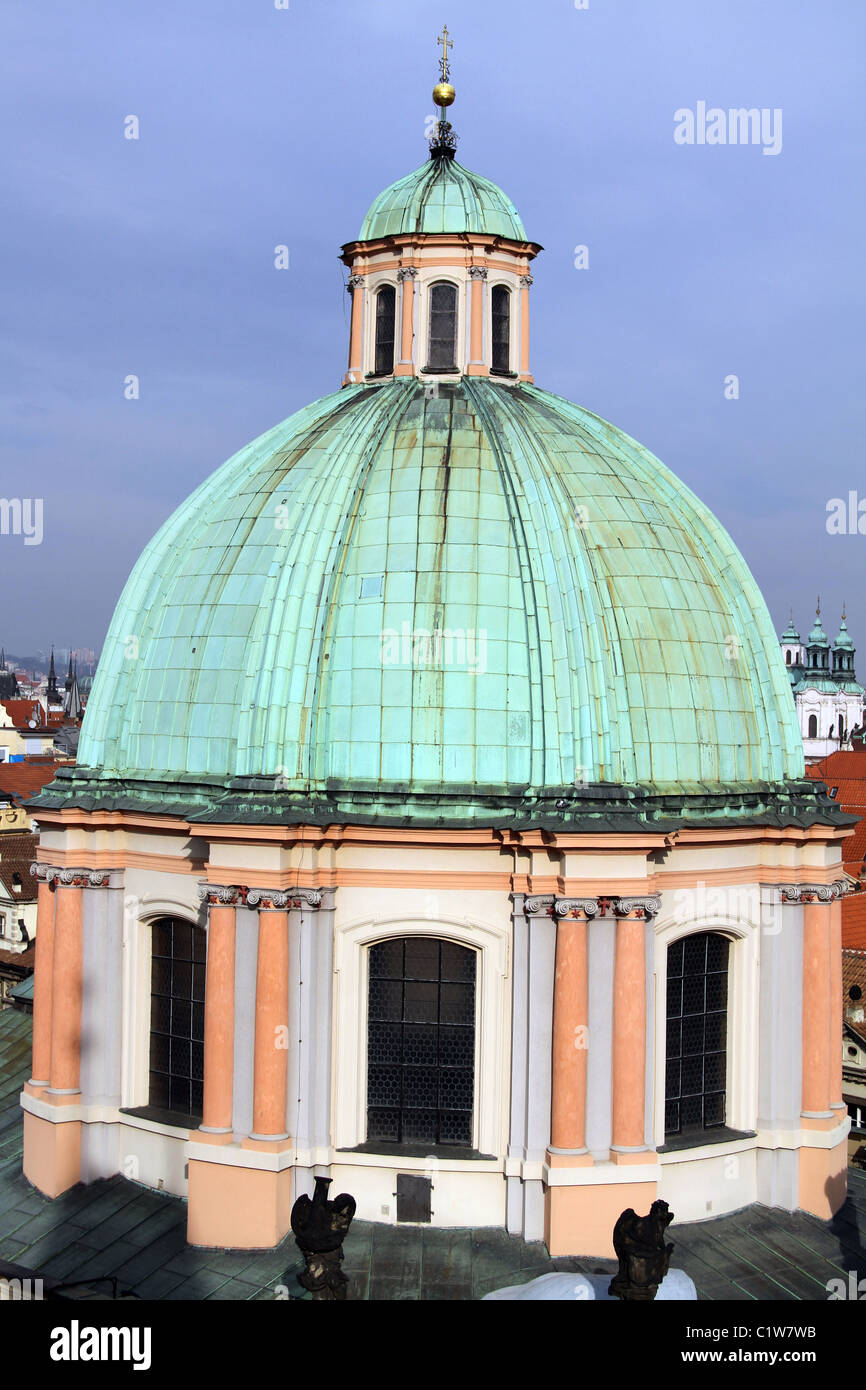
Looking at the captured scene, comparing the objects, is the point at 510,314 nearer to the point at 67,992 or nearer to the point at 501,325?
the point at 501,325

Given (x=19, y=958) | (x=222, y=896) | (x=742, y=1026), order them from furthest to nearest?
1. (x=19, y=958)
2. (x=742, y=1026)
3. (x=222, y=896)

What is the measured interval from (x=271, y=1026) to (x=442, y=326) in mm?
14051

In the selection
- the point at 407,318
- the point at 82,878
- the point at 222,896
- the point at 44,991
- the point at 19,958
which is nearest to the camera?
the point at 222,896

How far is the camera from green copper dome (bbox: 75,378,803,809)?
2300cm

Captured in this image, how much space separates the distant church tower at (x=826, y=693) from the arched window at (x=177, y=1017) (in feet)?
472

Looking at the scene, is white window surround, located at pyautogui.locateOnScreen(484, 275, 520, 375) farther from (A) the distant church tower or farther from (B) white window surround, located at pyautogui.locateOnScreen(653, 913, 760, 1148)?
(A) the distant church tower

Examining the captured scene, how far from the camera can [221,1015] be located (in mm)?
22609

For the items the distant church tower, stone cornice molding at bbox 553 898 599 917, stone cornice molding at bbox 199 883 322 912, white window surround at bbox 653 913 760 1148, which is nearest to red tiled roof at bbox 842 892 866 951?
white window surround at bbox 653 913 760 1148

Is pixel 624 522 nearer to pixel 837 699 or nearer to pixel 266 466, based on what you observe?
pixel 266 466

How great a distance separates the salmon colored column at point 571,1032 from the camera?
21.8 meters

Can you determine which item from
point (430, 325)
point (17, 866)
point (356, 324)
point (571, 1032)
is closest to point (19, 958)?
point (17, 866)

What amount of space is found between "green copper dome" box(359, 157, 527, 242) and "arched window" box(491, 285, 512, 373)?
43.3 inches

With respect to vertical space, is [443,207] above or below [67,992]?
above
